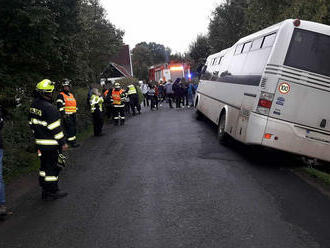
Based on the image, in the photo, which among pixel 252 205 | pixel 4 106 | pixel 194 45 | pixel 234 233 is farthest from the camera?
pixel 194 45

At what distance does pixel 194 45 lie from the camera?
6212cm

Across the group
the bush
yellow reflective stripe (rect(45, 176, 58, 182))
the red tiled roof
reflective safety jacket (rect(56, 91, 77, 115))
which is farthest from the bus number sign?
the red tiled roof

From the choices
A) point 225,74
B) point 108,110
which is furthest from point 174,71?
point 225,74

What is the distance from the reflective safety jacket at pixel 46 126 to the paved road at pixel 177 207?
3.13 feet

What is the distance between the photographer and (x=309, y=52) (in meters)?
8.32

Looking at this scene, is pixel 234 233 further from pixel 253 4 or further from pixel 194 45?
pixel 194 45

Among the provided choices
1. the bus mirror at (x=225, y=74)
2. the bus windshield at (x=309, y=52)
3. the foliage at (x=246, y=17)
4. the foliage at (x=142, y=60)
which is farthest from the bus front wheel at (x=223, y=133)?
the foliage at (x=142, y=60)

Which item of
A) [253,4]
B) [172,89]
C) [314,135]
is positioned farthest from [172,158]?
[172,89]

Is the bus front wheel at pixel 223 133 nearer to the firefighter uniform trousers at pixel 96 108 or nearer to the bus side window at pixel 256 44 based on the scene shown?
the bus side window at pixel 256 44

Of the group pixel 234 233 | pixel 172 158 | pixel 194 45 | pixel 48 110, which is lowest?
pixel 194 45

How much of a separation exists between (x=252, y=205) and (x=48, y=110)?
3503 mm

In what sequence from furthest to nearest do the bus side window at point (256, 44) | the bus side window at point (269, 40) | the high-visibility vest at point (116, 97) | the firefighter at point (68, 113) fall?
1. the high-visibility vest at point (116, 97)
2. the firefighter at point (68, 113)
3. the bus side window at point (256, 44)
4. the bus side window at point (269, 40)

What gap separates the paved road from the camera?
5.03m

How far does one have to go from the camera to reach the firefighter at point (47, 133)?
6.85 meters
